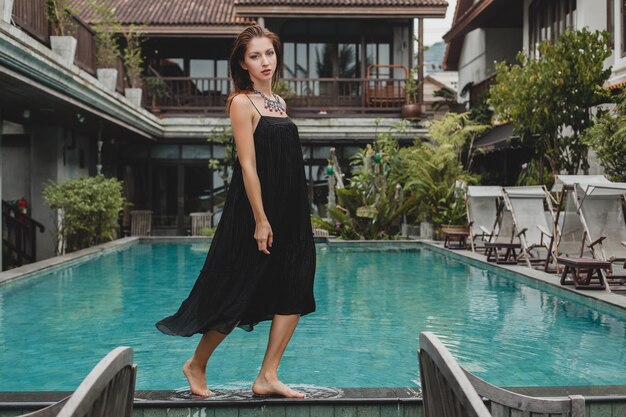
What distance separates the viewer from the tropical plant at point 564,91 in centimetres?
1343

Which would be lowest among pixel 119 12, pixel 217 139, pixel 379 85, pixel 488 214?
pixel 488 214

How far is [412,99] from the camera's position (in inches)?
842

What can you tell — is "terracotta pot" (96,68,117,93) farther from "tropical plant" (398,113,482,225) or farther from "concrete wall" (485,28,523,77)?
"concrete wall" (485,28,523,77)

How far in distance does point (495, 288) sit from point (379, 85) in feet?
48.0

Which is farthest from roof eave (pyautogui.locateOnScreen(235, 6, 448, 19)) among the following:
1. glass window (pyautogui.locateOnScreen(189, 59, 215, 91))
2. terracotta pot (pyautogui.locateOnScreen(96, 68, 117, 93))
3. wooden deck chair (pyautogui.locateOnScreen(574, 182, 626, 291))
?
wooden deck chair (pyautogui.locateOnScreen(574, 182, 626, 291))

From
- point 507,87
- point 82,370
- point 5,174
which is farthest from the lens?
point 5,174

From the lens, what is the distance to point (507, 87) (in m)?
14.8

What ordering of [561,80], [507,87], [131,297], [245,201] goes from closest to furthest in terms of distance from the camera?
[245,201] < [131,297] < [561,80] < [507,87]

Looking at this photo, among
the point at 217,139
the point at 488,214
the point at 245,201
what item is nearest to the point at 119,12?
the point at 217,139

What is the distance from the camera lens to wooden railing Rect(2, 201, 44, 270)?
13.9 meters

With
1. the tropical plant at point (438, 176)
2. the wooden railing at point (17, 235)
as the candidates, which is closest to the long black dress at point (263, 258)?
the wooden railing at point (17, 235)

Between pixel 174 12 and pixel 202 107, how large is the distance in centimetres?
377

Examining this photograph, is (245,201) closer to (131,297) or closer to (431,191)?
(131,297)

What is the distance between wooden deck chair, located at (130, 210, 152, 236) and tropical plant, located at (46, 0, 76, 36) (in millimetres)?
8857
